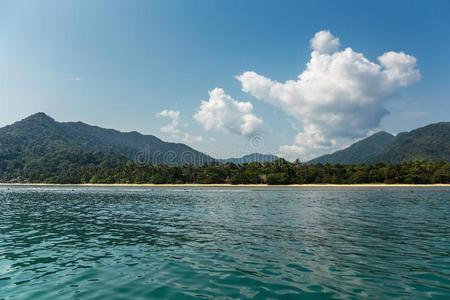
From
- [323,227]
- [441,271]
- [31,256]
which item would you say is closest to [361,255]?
[441,271]

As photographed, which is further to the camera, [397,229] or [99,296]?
[397,229]

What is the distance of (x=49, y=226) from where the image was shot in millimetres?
38781

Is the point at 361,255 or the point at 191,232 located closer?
the point at 361,255

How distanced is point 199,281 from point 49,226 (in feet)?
94.9

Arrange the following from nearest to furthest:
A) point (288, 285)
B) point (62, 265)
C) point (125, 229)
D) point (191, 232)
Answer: point (288, 285) < point (62, 265) < point (191, 232) < point (125, 229)

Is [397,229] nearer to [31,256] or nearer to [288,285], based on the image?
[288,285]

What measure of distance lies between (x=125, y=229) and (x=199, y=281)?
2134 centimetres

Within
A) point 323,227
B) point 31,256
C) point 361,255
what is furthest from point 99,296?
point 323,227

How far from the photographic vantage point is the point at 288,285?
1597 centimetres

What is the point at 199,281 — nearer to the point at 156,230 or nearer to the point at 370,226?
the point at 156,230

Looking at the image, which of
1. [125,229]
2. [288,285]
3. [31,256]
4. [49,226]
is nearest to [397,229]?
[288,285]

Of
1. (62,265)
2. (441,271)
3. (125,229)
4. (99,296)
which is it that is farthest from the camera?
(125,229)

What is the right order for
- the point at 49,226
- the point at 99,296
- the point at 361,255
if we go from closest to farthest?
the point at 99,296 → the point at 361,255 → the point at 49,226

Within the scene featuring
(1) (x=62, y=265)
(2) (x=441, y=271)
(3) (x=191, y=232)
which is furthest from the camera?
(3) (x=191, y=232)
